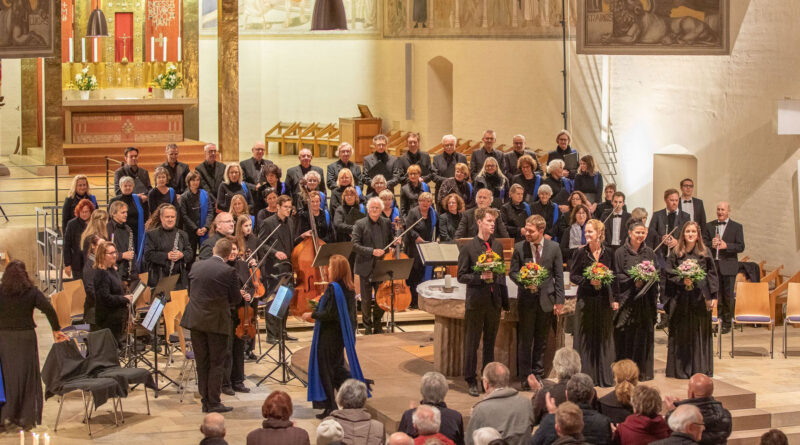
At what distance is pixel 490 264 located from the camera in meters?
9.39

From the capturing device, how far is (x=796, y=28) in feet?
46.8

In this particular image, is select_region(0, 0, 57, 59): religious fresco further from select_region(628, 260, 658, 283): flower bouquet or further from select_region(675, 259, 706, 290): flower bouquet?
select_region(675, 259, 706, 290): flower bouquet

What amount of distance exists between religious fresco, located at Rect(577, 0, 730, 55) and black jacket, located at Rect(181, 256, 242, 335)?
741 centimetres

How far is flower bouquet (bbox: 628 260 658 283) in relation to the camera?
31.8 ft

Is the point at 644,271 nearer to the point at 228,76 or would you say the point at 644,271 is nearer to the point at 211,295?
the point at 211,295

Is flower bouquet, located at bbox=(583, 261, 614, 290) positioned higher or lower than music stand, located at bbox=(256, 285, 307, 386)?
higher

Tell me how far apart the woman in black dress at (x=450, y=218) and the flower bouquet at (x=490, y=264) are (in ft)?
Answer: 9.46

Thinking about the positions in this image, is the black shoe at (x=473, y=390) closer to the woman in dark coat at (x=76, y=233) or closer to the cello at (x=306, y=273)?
the cello at (x=306, y=273)

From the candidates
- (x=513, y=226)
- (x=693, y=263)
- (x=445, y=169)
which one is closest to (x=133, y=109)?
(x=445, y=169)

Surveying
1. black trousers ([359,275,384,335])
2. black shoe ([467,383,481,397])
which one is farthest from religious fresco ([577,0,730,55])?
black shoe ([467,383,481,397])

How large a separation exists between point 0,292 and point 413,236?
15.7 ft

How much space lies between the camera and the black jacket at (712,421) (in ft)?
24.4

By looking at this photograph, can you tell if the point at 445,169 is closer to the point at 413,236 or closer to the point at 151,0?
the point at 413,236

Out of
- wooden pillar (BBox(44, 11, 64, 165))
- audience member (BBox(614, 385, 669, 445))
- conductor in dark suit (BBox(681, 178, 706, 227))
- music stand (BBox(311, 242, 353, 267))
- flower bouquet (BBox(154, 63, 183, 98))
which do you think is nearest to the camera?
audience member (BBox(614, 385, 669, 445))
